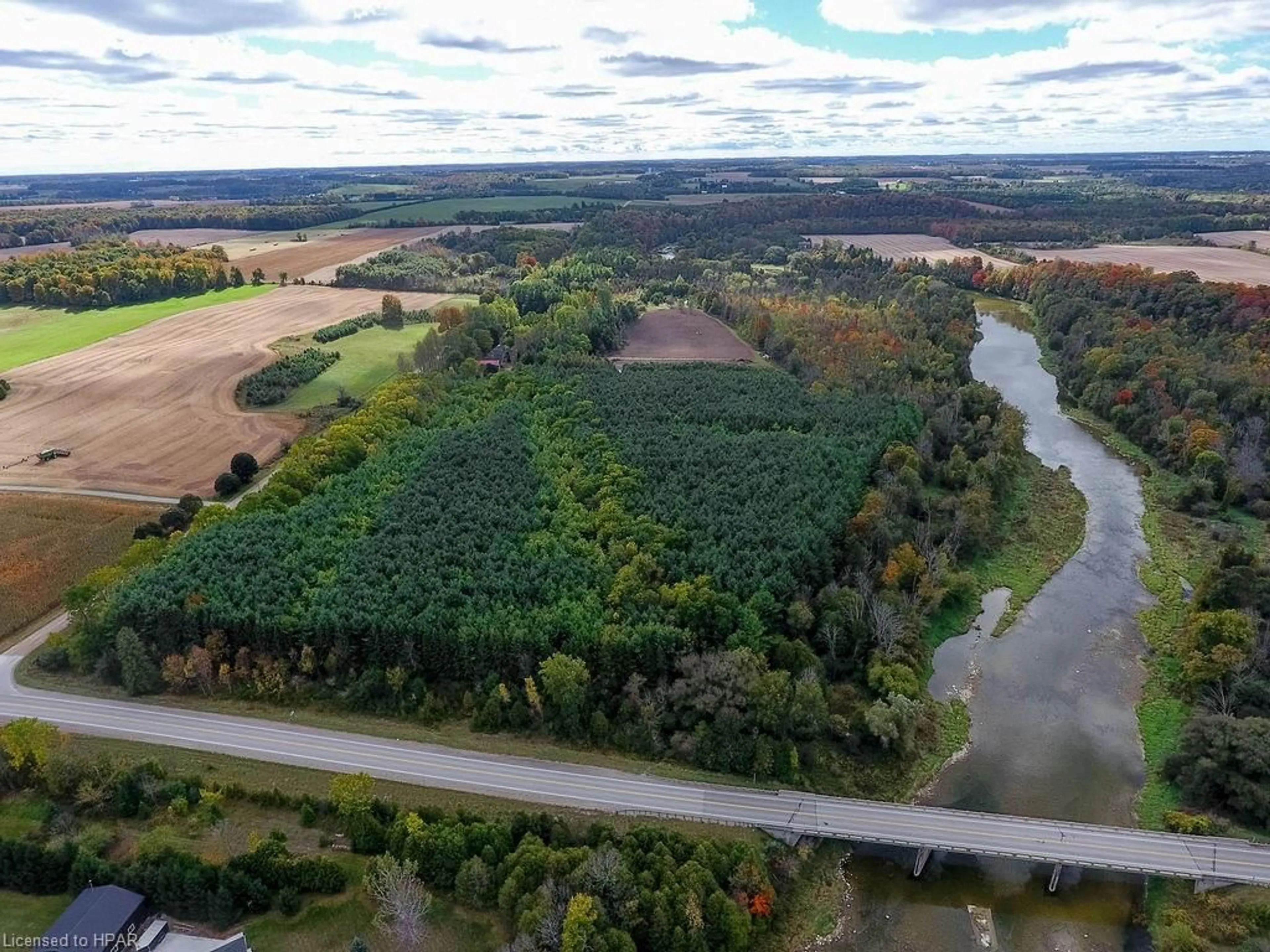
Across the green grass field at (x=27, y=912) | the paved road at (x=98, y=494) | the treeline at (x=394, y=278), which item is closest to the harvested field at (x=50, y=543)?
the paved road at (x=98, y=494)

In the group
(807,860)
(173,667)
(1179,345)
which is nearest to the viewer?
(807,860)

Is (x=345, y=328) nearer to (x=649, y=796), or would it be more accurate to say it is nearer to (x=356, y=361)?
(x=356, y=361)

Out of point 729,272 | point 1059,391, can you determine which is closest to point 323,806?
point 1059,391

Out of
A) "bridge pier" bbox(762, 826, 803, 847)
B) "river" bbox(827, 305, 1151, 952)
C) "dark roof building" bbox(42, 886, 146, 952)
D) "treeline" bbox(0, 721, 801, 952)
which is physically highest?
"dark roof building" bbox(42, 886, 146, 952)

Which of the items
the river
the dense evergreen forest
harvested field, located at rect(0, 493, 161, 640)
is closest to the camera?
the river

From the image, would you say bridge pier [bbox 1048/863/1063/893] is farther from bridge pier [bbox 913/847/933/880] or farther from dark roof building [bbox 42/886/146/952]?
dark roof building [bbox 42/886/146/952]

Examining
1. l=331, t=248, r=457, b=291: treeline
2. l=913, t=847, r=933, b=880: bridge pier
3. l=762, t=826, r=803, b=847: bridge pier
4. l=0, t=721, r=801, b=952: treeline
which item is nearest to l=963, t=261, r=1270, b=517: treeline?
l=913, t=847, r=933, b=880: bridge pier

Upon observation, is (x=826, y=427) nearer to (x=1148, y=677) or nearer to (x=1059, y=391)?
(x=1148, y=677)

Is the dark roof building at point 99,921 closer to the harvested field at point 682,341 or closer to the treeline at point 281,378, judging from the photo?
the treeline at point 281,378
